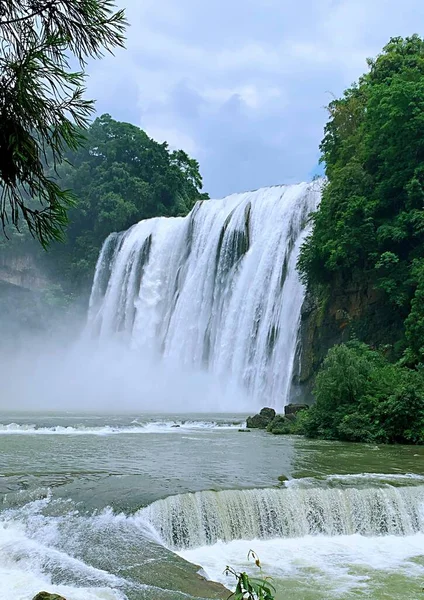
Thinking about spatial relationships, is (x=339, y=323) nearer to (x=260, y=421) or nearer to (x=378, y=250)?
(x=378, y=250)

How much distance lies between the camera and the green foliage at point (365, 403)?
15320 millimetres

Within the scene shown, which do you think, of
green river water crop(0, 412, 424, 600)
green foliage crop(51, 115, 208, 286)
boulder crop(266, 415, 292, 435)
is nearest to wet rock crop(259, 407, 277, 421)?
boulder crop(266, 415, 292, 435)

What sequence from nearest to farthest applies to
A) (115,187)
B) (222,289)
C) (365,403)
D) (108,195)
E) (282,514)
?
(282,514), (365,403), (222,289), (108,195), (115,187)

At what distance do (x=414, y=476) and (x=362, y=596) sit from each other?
14.2 feet

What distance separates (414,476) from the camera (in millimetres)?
10688

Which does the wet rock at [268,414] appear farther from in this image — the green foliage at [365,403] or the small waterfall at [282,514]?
the small waterfall at [282,514]

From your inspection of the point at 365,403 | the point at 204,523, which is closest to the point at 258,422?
the point at 365,403

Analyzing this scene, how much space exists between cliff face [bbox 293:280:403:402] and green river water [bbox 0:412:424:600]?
30.4 feet

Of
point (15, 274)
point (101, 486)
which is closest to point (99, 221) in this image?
point (15, 274)

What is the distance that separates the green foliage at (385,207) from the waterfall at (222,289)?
267 cm

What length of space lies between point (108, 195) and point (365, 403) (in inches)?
1382

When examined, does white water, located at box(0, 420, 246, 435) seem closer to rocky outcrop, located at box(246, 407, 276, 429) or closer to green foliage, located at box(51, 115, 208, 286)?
rocky outcrop, located at box(246, 407, 276, 429)

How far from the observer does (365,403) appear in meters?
16.1

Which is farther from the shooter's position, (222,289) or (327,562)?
(222,289)
